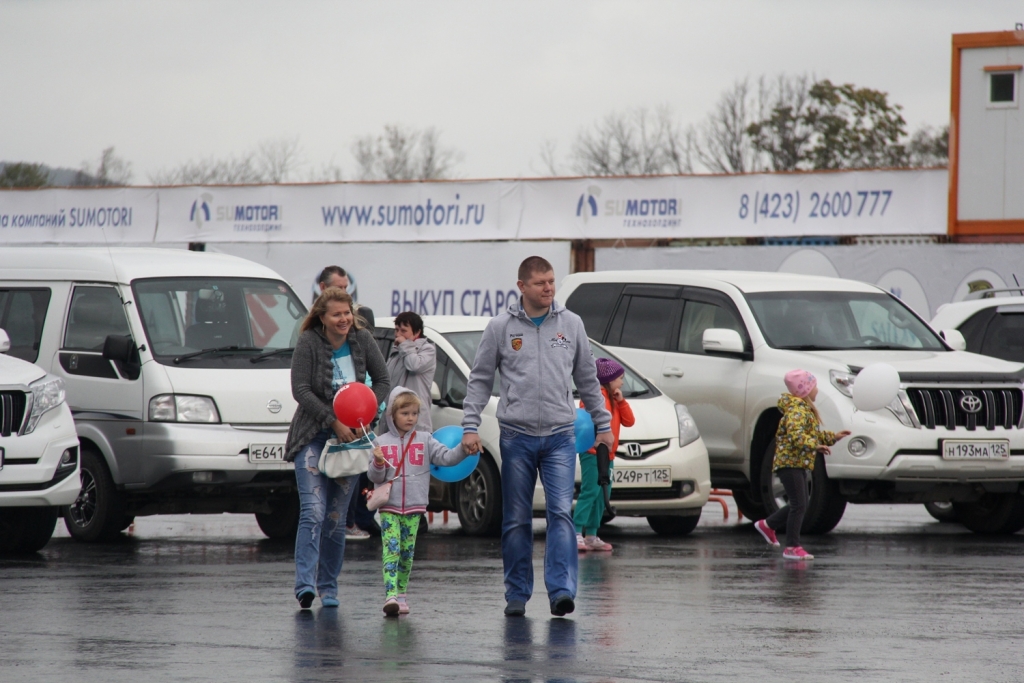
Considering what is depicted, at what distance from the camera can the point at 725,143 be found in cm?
6366

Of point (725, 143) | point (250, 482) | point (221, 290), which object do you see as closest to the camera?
point (250, 482)

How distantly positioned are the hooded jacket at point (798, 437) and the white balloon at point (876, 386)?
0.71 m

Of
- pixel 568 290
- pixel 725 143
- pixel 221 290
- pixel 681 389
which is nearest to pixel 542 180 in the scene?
pixel 568 290

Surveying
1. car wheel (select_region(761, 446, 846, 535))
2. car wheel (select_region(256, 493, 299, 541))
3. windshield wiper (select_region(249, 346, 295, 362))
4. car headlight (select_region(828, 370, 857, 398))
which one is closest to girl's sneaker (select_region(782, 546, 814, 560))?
car wheel (select_region(761, 446, 846, 535))

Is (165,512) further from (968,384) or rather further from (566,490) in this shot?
(968,384)

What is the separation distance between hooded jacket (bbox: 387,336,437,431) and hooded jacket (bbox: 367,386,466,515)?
370cm

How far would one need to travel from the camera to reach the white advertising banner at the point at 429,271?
23.3m

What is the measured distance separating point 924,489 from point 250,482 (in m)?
5.36

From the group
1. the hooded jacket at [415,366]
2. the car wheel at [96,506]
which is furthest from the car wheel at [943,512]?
the car wheel at [96,506]

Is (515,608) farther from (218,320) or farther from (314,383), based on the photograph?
(218,320)

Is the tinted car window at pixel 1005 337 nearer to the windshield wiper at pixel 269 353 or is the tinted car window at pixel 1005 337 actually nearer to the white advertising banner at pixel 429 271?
the windshield wiper at pixel 269 353

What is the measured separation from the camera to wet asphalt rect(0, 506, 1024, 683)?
699 centimetres

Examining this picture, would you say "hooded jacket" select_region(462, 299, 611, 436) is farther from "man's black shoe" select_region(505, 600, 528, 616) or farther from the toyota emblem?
the toyota emblem

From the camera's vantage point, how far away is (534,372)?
28.6ft
